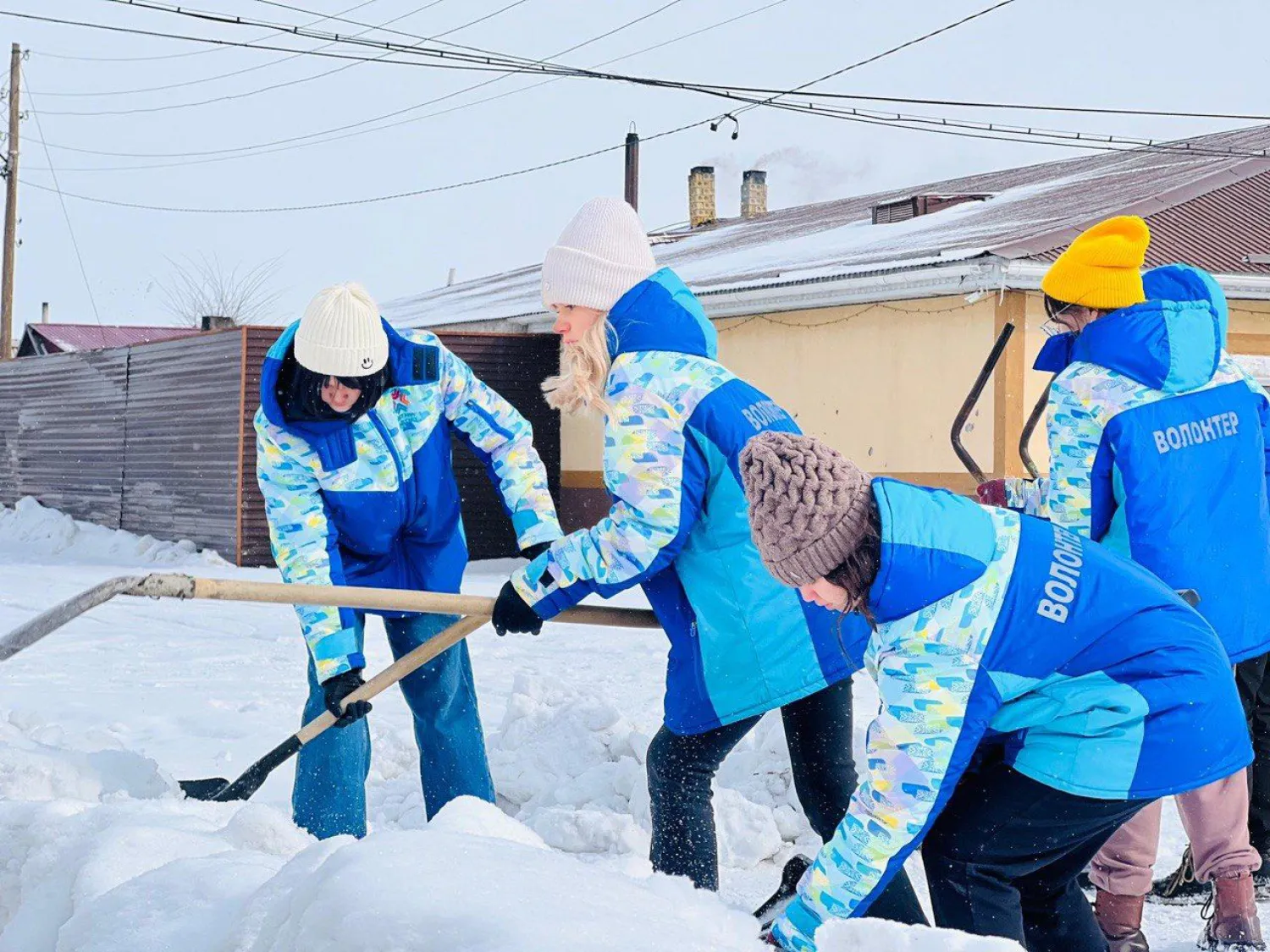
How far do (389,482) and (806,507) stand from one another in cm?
190

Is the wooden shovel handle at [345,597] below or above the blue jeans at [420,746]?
above

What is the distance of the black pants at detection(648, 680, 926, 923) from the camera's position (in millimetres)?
3131

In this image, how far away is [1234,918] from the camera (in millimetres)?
3469

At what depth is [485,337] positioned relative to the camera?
47.4ft

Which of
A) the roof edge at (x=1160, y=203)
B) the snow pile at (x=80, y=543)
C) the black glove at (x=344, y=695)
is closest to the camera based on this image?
the black glove at (x=344, y=695)

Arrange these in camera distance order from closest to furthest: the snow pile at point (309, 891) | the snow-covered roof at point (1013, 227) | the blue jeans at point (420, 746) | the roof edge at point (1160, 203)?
the snow pile at point (309, 891)
the blue jeans at point (420, 746)
the roof edge at point (1160, 203)
the snow-covered roof at point (1013, 227)

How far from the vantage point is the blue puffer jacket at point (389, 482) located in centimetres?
377

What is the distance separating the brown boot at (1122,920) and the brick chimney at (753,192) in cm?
2338

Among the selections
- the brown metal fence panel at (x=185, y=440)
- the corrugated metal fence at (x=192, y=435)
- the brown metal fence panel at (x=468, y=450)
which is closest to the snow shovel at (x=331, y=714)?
the corrugated metal fence at (x=192, y=435)

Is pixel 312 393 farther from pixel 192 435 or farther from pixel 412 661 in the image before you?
pixel 192 435

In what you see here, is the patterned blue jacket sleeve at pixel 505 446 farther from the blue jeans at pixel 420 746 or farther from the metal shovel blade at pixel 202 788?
the metal shovel blade at pixel 202 788

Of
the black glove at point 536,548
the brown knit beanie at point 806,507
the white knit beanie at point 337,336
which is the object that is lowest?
the black glove at point 536,548

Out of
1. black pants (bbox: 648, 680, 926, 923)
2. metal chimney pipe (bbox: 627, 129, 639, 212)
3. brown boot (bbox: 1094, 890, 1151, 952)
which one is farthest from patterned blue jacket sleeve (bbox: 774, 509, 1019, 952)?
metal chimney pipe (bbox: 627, 129, 639, 212)

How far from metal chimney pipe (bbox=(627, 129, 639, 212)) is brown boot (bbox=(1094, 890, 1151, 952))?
64.9 feet
